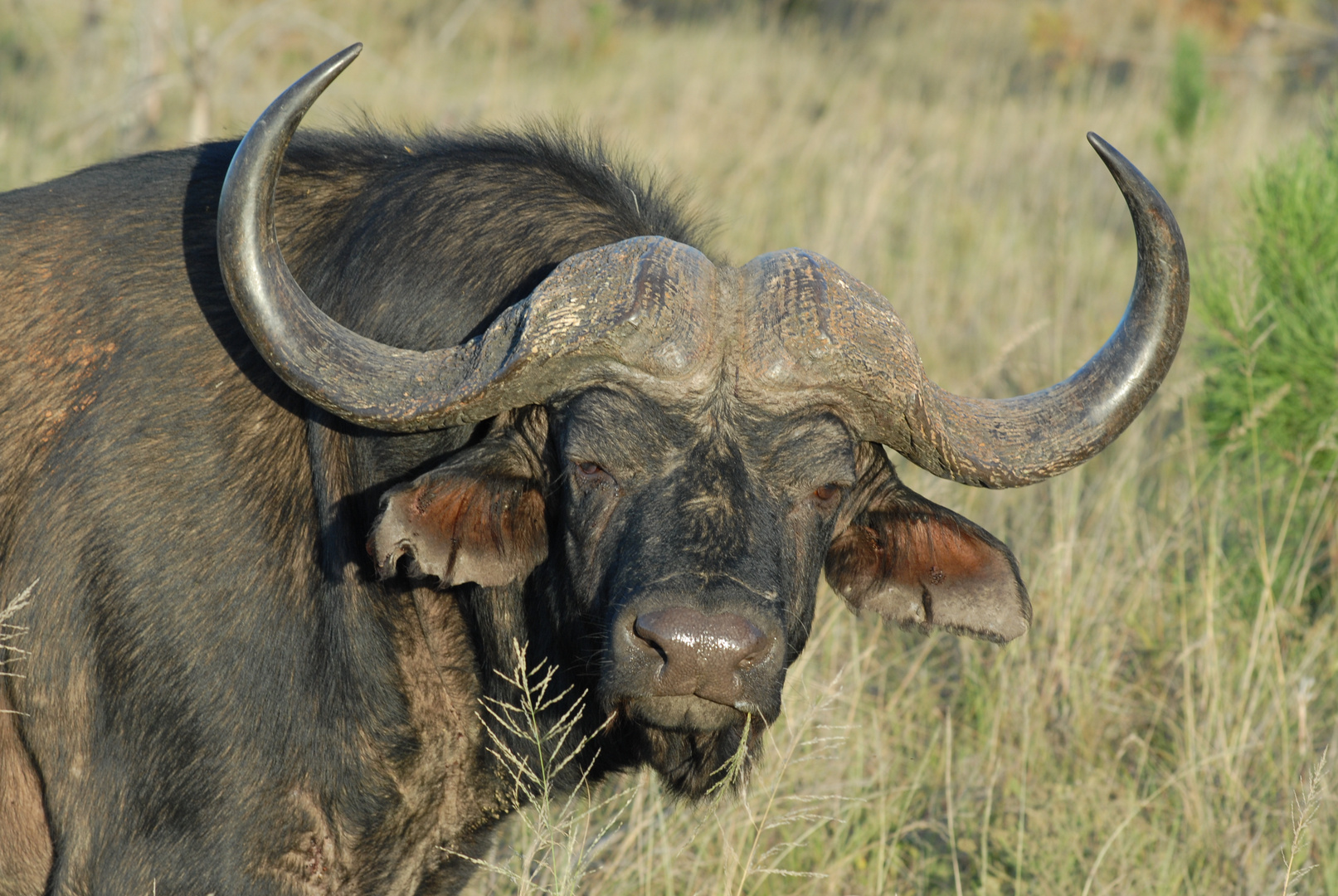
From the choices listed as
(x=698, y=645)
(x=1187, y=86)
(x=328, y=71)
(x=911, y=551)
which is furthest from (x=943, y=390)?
(x=1187, y=86)

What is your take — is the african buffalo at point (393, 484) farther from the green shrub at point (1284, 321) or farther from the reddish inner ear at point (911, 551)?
the green shrub at point (1284, 321)

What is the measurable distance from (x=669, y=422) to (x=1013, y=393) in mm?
4509

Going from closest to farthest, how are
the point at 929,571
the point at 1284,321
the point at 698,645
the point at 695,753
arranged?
the point at 698,645
the point at 695,753
the point at 929,571
the point at 1284,321

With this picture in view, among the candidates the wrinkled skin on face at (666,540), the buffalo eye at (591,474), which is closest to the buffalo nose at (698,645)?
the wrinkled skin on face at (666,540)

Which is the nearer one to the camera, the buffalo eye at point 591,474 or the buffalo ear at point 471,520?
the buffalo ear at point 471,520

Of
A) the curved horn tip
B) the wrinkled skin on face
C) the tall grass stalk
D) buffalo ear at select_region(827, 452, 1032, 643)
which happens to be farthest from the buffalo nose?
the tall grass stalk

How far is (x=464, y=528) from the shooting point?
9.79 feet

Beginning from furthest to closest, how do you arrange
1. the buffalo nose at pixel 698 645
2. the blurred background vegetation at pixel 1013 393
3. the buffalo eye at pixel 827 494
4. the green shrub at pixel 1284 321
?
the green shrub at pixel 1284 321 → the blurred background vegetation at pixel 1013 393 → the buffalo eye at pixel 827 494 → the buffalo nose at pixel 698 645

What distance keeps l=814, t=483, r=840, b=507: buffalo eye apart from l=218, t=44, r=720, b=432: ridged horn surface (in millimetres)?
485

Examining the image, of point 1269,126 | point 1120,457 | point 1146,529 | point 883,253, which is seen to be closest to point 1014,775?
point 1146,529

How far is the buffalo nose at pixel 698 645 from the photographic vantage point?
2625mm

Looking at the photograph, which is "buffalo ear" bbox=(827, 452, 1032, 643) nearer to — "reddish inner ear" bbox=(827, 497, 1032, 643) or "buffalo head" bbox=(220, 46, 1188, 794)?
"reddish inner ear" bbox=(827, 497, 1032, 643)

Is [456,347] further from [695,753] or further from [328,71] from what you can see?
[695,753]

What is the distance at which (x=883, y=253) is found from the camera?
29.0 feet
